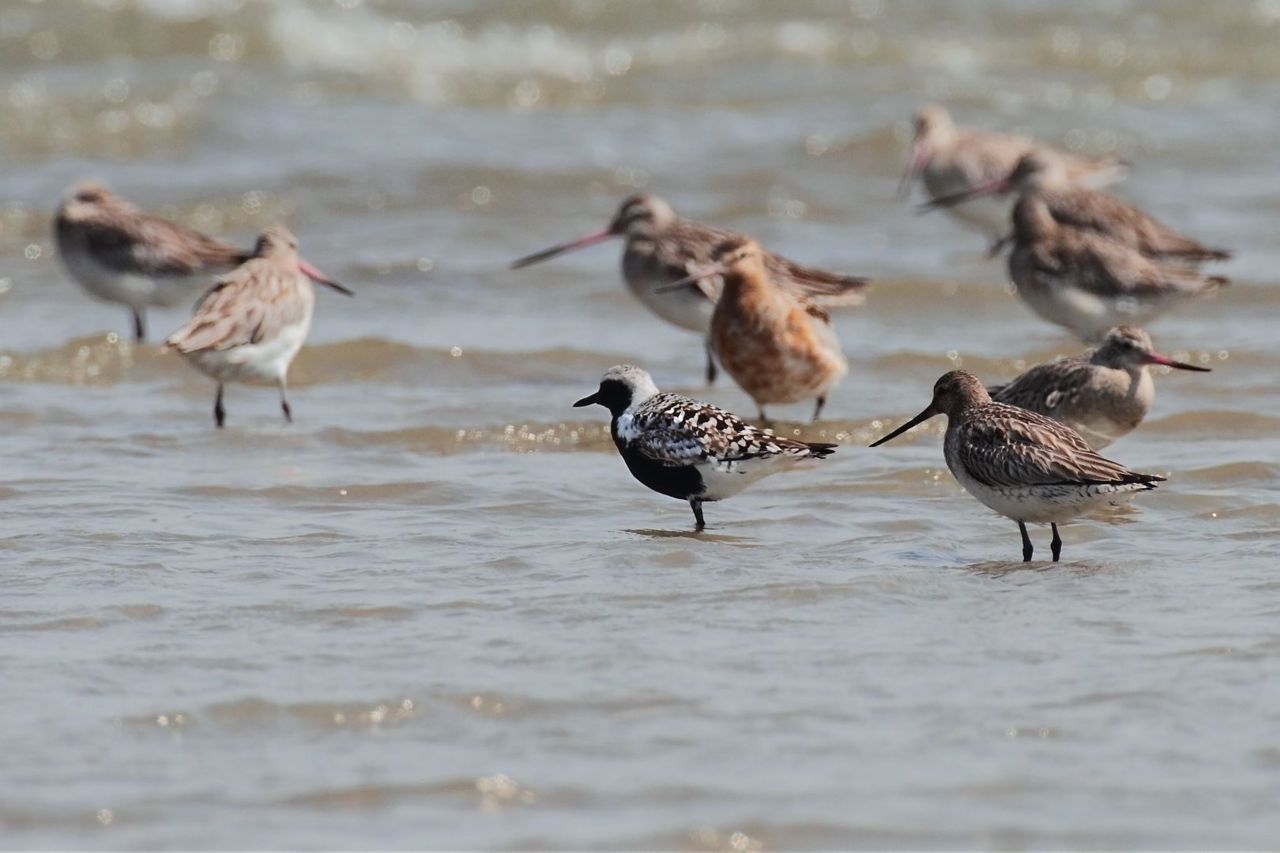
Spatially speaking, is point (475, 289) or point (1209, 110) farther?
point (1209, 110)

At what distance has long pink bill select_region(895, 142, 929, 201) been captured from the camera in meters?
15.7

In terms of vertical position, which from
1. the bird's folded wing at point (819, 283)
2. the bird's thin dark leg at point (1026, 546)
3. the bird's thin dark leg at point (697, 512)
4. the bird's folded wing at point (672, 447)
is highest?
the bird's folded wing at point (819, 283)

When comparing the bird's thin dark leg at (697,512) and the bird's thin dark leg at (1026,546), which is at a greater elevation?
the bird's thin dark leg at (1026,546)

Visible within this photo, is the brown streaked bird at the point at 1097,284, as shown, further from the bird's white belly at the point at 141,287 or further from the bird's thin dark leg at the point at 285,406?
the bird's white belly at the point at 141,287

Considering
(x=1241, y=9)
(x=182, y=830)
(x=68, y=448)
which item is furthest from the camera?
(x=1241, y=9)

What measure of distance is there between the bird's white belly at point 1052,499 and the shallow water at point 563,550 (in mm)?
189

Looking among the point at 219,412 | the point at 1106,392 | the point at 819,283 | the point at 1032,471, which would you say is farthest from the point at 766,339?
the point at 1032,471

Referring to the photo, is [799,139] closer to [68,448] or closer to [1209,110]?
[1209,110]

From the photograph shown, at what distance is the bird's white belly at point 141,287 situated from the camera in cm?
1177

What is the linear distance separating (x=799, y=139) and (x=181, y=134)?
5122 millimetres

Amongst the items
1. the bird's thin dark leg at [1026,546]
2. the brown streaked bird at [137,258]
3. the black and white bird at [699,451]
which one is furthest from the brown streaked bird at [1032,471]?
the brown streaked bird at [137,258]

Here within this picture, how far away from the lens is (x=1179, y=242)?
12.3 m

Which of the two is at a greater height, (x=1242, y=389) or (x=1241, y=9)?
(x=1241, y=9)

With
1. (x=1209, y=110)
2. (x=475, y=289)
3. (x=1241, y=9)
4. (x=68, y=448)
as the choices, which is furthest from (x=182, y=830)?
(x=1241, y=9)
